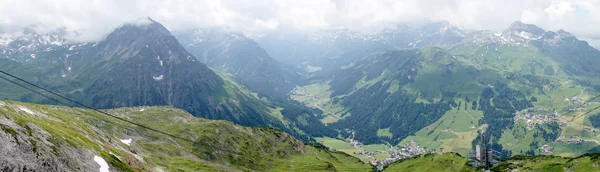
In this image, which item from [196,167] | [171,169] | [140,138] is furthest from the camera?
[140,138]

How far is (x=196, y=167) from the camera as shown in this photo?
164750 mm

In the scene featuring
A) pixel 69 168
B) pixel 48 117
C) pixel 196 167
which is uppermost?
pixel 48 117

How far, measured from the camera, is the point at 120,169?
10631 cm

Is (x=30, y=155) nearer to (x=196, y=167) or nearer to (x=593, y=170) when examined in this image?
(x=196, y=167)

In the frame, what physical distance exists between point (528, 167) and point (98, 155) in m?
165

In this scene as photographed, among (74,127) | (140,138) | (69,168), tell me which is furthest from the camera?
(140,138)

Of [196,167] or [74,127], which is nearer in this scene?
[74,127]

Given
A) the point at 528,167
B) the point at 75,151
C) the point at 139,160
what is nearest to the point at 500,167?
the point at 528,167

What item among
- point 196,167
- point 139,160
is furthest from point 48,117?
point 196,167

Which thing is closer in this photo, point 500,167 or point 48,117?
point 48,117

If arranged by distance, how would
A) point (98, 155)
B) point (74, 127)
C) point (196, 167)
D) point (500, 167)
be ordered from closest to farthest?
point (98, 155), point (74, 127), point (196, 167), point (500, 167)

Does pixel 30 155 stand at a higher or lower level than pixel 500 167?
higher

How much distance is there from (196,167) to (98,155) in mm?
61709

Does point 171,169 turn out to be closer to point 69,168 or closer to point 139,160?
point 139,160
